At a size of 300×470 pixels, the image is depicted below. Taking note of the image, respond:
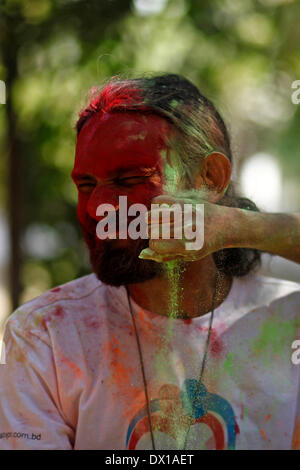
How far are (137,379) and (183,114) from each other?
685mm

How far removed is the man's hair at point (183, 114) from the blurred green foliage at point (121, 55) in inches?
43.1

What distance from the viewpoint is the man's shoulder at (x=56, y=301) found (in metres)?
1.52

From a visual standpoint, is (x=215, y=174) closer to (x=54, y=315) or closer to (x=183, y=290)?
(x=183, y=290)

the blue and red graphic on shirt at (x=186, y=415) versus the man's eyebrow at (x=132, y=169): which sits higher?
the man's eyebrow at (x=132, y=169)

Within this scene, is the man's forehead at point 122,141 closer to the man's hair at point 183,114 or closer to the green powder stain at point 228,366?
the man's hair at point 183,114

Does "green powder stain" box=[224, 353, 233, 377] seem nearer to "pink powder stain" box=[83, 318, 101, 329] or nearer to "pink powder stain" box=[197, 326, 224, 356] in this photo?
"pink powder stain" box=[197, 326, 224, 356]

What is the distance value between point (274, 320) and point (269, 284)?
0.42ft

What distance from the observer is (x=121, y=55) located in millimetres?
3107

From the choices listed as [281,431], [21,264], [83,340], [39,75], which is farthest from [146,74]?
[21,264]

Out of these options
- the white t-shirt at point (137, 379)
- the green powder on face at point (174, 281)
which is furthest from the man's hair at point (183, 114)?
the white t-shirt at point (137, 379)

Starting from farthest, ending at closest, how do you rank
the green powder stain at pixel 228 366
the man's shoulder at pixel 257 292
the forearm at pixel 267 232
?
1. the man's shoulder at pixel 257 292
2. the green powder stain at pixel 228 366
3. the forearm at pixel 267 232

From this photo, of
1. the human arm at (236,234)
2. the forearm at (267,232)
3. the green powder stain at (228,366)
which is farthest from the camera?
the green powder stain at (228,366)

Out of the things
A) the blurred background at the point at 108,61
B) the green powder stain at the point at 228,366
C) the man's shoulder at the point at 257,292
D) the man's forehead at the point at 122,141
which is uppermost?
the blurred background at the point at 108,61

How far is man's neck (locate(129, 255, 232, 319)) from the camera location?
57.5 inches
